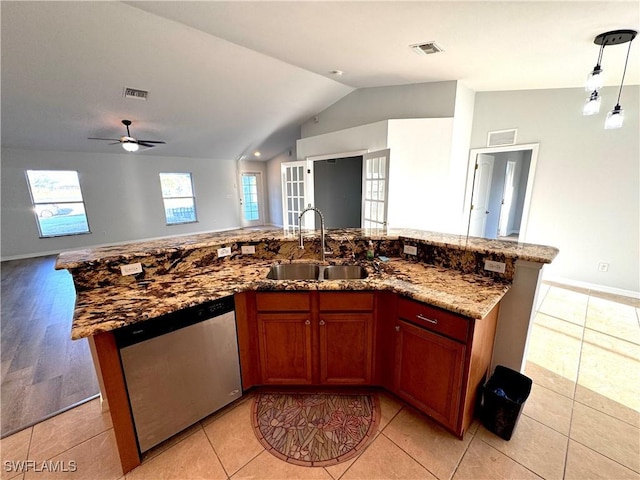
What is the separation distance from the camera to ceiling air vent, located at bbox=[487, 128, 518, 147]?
3.70 m

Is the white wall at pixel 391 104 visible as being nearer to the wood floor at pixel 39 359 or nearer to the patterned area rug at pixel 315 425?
the patterned area rug at pixel 315 425

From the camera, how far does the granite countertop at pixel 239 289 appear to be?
124 centimetres

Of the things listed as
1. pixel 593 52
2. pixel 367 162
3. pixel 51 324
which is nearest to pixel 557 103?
pixel 593 52

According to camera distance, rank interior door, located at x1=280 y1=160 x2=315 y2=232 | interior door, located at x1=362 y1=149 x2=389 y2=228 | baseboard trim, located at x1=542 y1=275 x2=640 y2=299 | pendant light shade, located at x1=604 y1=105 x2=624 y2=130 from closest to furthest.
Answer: pendant light shade, located at x1=604 y1=105 x2=624 y2=130 < baseboard trim, located at x1=542 y1=275 x2=640 y2=299 < interior door, located at x1=362 y1=149 x2=389 y2=228 < interior door, located at x1=280 y1=160 x2=315 y2=232

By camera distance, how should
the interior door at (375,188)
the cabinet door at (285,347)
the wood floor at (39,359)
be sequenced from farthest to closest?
the interior door at (375,188), the wood floor at (39,359), the cabinet door at (285,347)

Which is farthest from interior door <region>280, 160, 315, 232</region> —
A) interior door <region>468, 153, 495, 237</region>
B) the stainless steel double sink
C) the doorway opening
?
the stainless steel double sink

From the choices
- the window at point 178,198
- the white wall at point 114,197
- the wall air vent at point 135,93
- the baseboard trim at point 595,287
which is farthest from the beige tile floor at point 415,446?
the window at point 178,198

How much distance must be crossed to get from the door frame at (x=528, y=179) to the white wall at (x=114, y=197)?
672 centimetres

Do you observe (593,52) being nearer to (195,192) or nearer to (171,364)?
(171,364)

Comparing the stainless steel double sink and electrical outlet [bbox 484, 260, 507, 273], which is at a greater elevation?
electrical outlet [bbox 484, 260, 507, 273]

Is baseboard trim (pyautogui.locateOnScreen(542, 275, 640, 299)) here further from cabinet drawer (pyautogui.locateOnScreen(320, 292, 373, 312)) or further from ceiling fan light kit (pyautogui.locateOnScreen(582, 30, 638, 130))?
cabinet drawer (pyautogui.locateOnScreen(320, 292, 373, 312))

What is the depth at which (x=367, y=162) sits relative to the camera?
3867 mm

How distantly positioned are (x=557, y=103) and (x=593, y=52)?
A: 1.15 metres

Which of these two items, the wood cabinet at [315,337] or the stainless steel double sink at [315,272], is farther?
the stainless steel double sink at [315,272]
